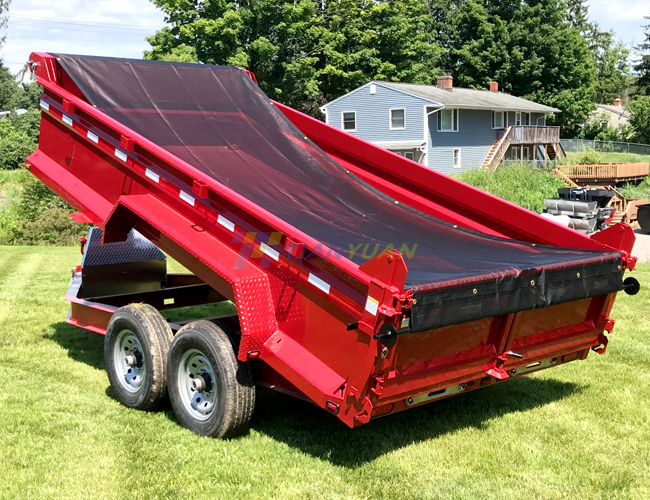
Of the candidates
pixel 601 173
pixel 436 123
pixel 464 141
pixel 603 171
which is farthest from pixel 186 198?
pixel 464 141

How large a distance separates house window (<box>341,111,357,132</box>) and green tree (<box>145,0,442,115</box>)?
3.70m

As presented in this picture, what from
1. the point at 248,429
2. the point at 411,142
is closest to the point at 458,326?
the point at 248,429

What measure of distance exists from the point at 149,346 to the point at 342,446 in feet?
5.02

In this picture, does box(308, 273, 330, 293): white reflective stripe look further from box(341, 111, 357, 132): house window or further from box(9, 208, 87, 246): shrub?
box(341, 111, 357, 132): house window

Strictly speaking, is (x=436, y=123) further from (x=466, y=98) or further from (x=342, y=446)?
(x=342, y=446)

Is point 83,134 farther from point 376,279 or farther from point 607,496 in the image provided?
point 607,496

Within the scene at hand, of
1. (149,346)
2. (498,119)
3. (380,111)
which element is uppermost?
(149,346)

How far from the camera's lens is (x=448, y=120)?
39344 millimetres

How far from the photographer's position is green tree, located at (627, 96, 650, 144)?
55.0 m

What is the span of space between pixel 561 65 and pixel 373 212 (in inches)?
2158

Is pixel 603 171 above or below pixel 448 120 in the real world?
below

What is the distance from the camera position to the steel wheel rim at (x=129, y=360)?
557 centimetres

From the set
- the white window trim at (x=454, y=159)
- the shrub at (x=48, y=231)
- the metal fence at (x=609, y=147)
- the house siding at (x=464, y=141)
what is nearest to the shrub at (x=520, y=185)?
the house siding at (x=464, y=141)

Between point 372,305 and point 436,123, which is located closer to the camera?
point 372,305
